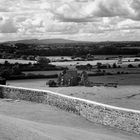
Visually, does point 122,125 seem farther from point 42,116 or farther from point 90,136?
point 42,116

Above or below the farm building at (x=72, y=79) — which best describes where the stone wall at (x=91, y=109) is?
Result: below

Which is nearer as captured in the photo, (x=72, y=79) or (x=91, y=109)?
(x=91, y=109)

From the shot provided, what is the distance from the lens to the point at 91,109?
864 inches

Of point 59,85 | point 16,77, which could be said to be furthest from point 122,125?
point 16,77

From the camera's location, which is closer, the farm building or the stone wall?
the stone wall

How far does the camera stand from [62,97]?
2525 centimetres

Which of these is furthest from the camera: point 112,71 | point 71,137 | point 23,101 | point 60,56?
point 60,56

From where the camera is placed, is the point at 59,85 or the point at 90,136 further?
the point at 59,85

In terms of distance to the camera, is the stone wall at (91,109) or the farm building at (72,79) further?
the farm building at (72,79)

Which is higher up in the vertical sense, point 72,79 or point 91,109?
point 72,79

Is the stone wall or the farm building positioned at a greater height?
the farm building

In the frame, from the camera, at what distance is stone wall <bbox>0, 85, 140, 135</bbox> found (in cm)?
1906

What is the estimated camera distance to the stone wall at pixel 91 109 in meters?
19.1

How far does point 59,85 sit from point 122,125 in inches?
972
